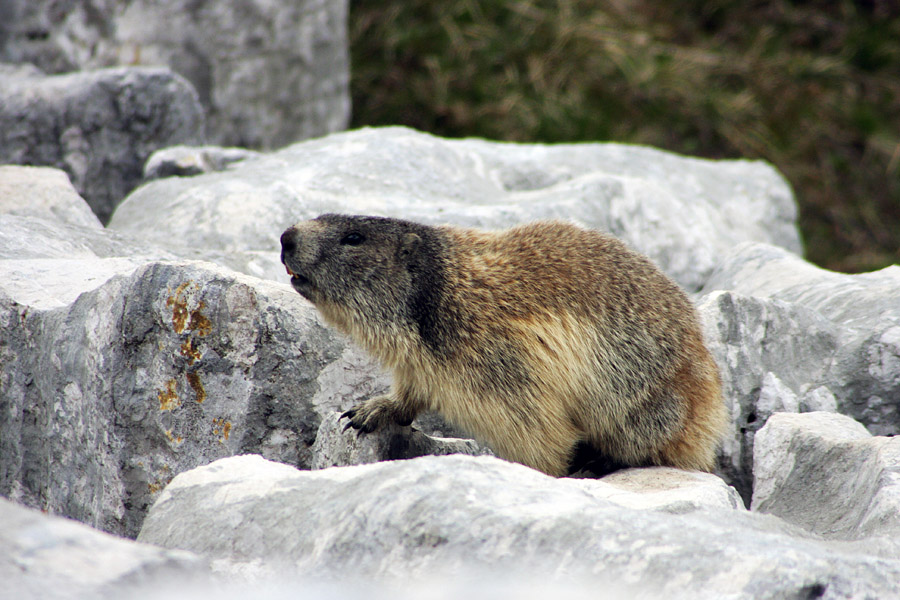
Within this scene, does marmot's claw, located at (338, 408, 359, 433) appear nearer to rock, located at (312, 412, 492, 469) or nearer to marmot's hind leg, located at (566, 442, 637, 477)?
rock, located at (312, 412, 492, 469)

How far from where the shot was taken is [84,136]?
8250 millimetres

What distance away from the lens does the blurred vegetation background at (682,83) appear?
11641 millimetres

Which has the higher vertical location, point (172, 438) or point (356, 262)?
point (356, 262)

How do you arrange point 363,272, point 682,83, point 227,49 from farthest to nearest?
1. point 682,83
2. point 227,49
3. point 363,272

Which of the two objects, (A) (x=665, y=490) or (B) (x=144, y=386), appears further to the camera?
(B) (x=144, y=386)

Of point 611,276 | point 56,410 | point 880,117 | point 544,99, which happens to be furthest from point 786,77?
point 56,410

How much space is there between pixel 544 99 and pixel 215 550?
9732 mm

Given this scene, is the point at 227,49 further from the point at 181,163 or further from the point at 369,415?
the point at 369,415

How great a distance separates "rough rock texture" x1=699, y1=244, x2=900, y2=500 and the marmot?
0.63 m

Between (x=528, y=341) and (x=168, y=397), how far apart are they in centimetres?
192

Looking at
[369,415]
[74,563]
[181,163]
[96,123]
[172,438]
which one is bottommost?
[172,438]

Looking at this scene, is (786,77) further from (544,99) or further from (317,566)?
(317,566)

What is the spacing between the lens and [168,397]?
4289mm

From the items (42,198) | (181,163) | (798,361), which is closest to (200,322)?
(42,198)
